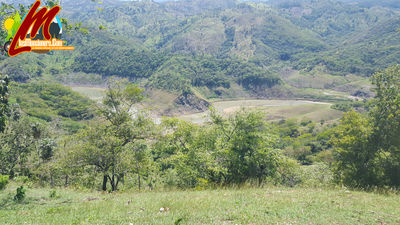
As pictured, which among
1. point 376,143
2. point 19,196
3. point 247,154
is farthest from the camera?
point 376,143

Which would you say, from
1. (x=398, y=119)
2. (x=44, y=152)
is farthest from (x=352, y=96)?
(x=44, y=152)

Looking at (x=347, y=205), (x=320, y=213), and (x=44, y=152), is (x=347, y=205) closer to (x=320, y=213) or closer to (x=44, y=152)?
(x=320, y=213)

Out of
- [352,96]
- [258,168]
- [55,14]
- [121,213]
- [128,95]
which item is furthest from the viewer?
[352,96]

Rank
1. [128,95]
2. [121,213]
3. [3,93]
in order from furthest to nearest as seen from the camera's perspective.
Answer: [128,95] → [3,93] → [121,213]

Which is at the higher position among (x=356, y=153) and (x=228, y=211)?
(x=228, y=211)

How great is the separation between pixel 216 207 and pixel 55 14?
379 inches

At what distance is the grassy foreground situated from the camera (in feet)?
25.1

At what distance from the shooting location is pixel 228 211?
857cm

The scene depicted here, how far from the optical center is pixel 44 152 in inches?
1166

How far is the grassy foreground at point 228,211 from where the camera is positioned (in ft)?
25.1

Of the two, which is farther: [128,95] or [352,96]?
[352,96]

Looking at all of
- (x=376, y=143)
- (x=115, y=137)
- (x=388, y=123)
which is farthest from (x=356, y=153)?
(x=115, y=137)

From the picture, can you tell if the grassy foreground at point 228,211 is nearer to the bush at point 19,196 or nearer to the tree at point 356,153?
the bush at point 19,196

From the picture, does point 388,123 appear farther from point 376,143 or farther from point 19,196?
point 19,196
